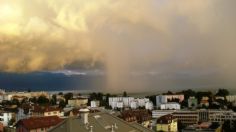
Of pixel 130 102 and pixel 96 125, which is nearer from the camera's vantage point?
pixel 96 125

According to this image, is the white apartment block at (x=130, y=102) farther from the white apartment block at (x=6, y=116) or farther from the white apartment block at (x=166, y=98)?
the white apartment block at (x=6, y=116)

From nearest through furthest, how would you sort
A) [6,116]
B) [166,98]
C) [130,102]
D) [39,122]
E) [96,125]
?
[96,125] → [39,122] → [6,116] → [166,98] → [130,102]

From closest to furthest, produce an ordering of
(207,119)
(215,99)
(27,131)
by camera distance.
Result: (27,131) → (207,119) → (215,99)

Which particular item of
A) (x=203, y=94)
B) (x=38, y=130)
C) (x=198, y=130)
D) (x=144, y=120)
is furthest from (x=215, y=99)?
(x=38, y=130)

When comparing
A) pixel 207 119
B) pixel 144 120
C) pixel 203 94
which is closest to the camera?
pixel 144 120

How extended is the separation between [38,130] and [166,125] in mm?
26030

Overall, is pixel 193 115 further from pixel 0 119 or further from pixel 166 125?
pixel 0 119

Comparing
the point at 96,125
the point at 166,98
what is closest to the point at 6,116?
the point at 166,98

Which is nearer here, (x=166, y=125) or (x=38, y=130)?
(x=38, y=130)

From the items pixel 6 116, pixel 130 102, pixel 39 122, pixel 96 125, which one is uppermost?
pixel 96 125

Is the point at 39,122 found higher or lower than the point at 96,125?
lower

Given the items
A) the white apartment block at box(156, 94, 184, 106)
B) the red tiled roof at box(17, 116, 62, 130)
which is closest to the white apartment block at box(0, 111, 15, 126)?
the red tiled roof at box(17, 116, 62, 130)

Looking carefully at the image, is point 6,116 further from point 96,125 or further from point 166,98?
point 96,125

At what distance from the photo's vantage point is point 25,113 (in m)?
87.1
